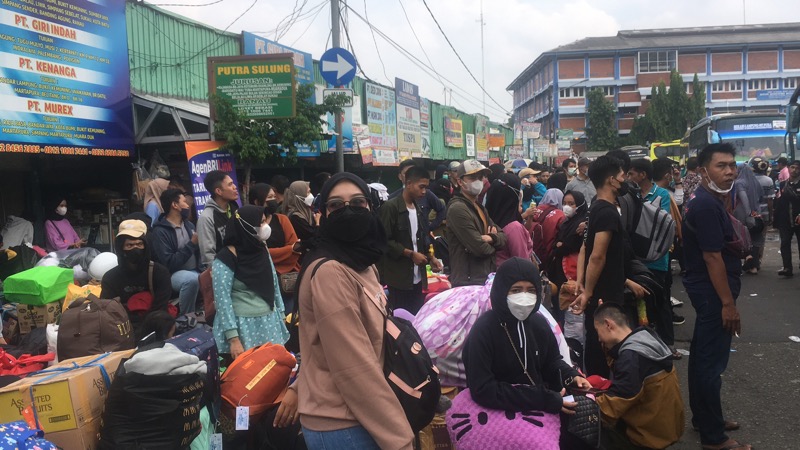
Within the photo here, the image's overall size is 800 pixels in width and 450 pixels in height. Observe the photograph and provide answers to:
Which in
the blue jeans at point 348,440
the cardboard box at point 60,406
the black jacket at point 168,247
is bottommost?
the cardboard box at point 60,406

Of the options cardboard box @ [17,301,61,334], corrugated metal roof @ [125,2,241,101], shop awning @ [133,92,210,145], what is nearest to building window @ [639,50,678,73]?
corrugated metal roof @ [125,2,241,101]

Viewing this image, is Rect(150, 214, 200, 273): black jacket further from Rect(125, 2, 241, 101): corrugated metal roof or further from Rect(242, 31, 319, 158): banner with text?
Rect(242, 31, 319, 158): banner with text

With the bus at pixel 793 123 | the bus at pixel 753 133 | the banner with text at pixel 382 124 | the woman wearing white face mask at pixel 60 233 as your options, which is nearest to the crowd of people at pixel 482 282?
the woman wearing white face mask at pixel 60 233

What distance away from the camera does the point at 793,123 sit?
16.7m

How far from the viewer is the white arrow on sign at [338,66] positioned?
34.2ft

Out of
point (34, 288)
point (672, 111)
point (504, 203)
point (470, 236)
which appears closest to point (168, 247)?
point (34, 288)

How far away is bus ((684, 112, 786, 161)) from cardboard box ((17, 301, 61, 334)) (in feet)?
67.9

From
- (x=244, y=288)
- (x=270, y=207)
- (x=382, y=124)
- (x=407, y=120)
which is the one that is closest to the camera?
(x=244, y=288)

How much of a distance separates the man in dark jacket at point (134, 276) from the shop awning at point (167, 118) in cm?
509

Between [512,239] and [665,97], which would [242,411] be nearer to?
[512,239]

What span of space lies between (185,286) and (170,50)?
599cm

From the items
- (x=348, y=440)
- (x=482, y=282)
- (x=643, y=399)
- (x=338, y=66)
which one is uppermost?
(x=338, y=66)

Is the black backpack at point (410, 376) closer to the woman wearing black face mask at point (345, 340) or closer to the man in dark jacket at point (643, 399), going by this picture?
the woman wearing black face mask at point (345, 340)

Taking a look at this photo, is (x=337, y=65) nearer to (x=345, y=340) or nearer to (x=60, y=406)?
(x=60, y=406)
